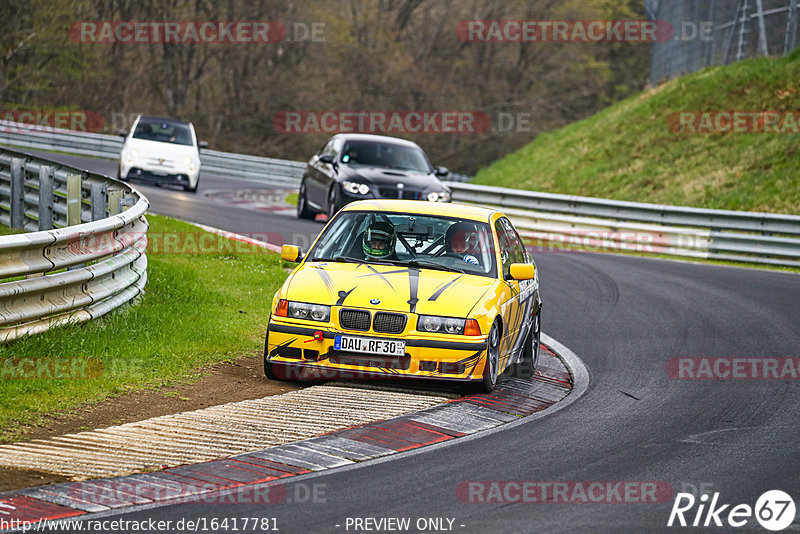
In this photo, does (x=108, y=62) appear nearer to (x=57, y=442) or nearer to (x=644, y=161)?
(x=644, y=161)

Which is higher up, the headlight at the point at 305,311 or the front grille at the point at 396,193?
the front grille at the point at 396,193

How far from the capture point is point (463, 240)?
10.0 metres

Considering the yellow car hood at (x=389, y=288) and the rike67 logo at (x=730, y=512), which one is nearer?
the rike67 logo at (x=730, y=512)

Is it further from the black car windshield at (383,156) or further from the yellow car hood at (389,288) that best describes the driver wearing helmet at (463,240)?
the black car windshield at (383,156)

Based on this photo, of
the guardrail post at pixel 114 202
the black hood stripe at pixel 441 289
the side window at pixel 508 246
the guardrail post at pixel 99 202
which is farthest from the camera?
the guardrail post at pixel 99 202

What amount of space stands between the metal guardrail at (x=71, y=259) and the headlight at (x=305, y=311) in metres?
1.90

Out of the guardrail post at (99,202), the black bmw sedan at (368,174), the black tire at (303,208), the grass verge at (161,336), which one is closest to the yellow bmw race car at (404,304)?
the grass verge at (161,336)

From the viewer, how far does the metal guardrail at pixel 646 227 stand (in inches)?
835

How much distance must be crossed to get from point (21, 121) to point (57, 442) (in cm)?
3864

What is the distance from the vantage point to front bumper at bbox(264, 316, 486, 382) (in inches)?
344

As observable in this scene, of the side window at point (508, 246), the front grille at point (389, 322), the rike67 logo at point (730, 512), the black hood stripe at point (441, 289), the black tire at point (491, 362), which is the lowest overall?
the rike67 logo at point (730, 512)

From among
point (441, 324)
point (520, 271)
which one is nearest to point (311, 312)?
point (441, 324)

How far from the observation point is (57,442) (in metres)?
6.85

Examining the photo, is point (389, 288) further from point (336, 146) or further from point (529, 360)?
point (336, 146)
